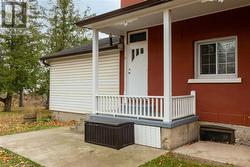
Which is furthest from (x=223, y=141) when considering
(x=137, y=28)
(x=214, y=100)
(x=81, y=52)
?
(x=81, y=52)

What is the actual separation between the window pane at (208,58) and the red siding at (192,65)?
29 cm

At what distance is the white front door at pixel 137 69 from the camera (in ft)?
28.8

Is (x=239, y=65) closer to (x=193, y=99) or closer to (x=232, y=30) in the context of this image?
(x=232, y=30)

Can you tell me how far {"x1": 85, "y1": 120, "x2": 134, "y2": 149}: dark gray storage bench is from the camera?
6.25m

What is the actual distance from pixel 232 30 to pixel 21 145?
6504 mm

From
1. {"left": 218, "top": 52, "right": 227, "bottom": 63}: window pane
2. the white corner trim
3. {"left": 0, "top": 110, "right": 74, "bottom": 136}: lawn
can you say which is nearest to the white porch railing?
the white corner trim

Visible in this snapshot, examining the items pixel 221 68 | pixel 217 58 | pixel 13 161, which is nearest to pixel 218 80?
pixel 221 68

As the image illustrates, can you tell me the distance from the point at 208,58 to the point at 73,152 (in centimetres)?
453

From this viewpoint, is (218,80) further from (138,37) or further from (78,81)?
(78,81)

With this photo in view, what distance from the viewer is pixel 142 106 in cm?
708

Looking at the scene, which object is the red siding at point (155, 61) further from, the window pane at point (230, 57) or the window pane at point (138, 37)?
the window pane at point (230, 57)

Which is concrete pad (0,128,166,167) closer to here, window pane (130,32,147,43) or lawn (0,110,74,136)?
lawn (0,110,74,136)

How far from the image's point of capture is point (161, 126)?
20.4 feet

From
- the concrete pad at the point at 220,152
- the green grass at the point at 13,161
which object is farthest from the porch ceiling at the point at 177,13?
the green grass at the point at 13,161
